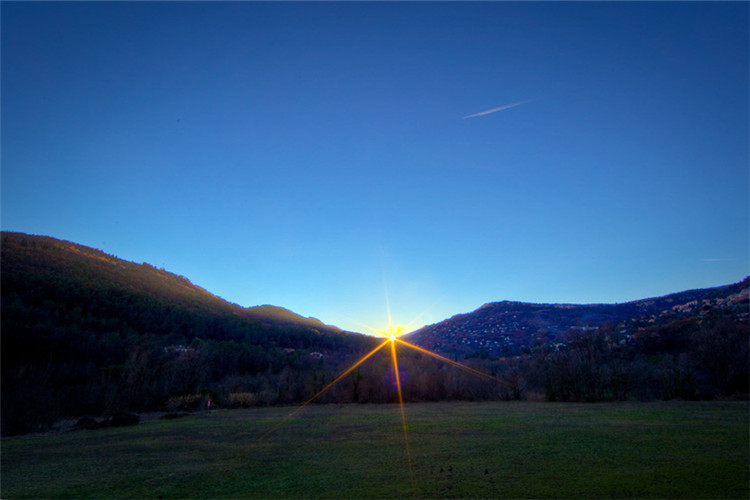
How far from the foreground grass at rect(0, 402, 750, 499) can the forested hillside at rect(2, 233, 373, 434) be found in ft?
19.4

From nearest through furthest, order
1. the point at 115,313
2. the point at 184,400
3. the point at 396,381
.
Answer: the point at 184,400, the point at 115,313, the point at 396,381

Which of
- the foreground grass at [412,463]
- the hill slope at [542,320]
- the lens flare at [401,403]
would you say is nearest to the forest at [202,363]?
the lens flare at [401,403]

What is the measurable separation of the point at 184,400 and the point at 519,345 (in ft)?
137

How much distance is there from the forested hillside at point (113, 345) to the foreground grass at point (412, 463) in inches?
233

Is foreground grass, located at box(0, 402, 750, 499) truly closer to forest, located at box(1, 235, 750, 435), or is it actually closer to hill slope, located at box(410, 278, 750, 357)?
forest, located at box(1, 235, 750, 435)

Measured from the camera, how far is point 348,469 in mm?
8266

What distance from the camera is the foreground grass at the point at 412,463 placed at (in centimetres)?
656

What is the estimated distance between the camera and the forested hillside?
62.7 ft

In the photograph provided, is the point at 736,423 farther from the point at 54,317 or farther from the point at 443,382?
the point at 54,317

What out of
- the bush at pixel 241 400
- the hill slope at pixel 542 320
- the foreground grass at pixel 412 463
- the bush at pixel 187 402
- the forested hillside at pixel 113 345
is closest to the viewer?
the foreground grass at pixel 412 463

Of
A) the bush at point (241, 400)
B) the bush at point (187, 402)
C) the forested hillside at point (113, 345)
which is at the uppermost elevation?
the forested hillside at point (113, 345)


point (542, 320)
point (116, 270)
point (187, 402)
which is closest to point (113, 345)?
point (187, 402)

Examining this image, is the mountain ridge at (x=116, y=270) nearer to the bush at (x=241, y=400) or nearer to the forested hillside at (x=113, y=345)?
the forested hillside at (x=113, y=345)

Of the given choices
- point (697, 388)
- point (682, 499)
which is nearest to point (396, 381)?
point (697, 388)
